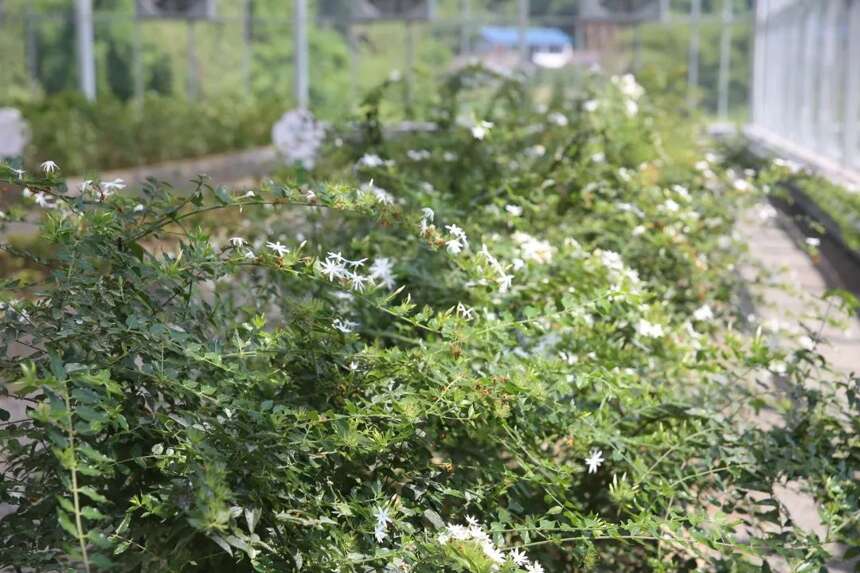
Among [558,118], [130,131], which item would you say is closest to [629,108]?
[558,118]

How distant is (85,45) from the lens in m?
18.7

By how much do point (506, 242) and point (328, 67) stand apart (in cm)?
1763

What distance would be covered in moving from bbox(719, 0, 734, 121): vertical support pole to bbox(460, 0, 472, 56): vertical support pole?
12.8ft

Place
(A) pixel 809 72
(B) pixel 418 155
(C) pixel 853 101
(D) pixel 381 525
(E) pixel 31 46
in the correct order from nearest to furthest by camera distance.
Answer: (D) pixel 381 525
(B) pixel 418 155
(C) pixel 853 101
(A) pixel 809 72
(E) pixel 31 46

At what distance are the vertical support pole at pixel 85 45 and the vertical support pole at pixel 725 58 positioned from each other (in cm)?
933

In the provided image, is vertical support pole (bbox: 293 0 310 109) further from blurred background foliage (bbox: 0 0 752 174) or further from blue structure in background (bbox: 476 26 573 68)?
blue structure in background (bbox: 476 26 573 68)

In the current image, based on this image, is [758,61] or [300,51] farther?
[758,61]

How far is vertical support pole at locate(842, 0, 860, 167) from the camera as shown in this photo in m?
9.55

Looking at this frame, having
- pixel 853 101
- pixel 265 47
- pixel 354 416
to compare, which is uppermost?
pixel 354 416

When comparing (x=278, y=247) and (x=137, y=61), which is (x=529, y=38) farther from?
(x=278, y=247)

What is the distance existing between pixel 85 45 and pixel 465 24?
18.8 feet

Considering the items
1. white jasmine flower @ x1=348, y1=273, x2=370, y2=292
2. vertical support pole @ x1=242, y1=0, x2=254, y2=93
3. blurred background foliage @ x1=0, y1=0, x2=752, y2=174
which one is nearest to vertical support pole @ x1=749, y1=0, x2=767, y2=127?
blurred background foliage @ x1=0, y1=0, x2=752, y2=174

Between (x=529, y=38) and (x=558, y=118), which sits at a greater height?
(x=558, y=118)

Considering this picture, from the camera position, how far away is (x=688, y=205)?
3.85m
